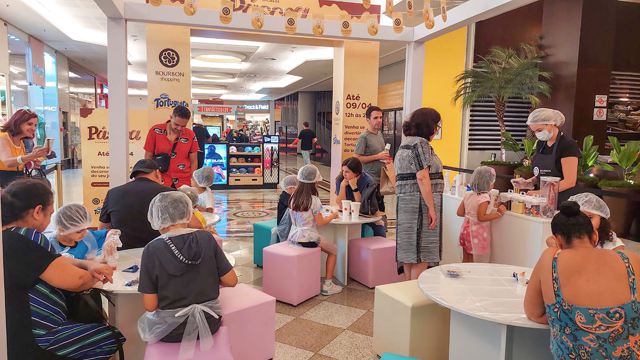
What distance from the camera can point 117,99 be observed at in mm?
4504

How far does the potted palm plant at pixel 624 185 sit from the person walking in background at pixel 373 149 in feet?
8.31

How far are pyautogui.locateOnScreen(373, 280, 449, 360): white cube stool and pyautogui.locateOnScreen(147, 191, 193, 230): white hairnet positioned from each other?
1.34m

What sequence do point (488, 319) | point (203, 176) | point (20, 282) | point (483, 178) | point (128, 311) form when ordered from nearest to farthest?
point (20, 282), point (488, 319), point (128, 311), point (483, 178), point (203, 176)

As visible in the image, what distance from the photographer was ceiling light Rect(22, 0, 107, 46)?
26.6 ft

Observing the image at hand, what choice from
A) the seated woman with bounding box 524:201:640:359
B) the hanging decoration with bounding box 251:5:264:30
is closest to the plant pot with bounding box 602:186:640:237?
the seated woman with bounding box 524:201:640:359

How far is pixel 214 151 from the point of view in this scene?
10.8 m

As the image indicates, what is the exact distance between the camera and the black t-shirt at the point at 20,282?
5.89ft

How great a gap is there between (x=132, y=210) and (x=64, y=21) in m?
8.60

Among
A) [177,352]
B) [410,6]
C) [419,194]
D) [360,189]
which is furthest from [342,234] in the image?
[177,352]

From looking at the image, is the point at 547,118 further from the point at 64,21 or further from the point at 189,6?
the point at 64,21

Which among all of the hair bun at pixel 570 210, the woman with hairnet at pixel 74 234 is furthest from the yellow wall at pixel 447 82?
the woman with hairnet at pixel 74 234

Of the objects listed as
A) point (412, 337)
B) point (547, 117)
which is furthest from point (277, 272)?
point (547, 117)

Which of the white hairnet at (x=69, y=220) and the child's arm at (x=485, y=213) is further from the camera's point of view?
the child's arm at (x=485, y=213)

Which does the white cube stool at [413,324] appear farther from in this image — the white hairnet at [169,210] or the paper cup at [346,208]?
the paper cup at [346,208]
